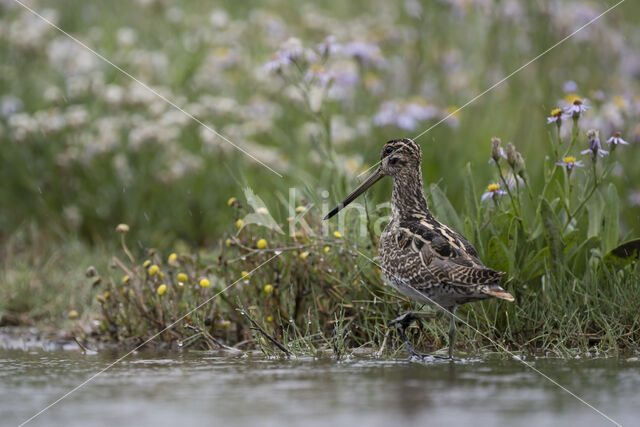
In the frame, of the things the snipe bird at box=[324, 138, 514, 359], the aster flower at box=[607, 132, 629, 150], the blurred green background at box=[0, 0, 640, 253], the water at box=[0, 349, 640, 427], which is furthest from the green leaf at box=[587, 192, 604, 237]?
the blurred green background at box=[0, 0, 640, 253]

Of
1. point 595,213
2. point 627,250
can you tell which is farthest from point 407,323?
point 595,213

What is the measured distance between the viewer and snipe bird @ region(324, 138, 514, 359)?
4359mm

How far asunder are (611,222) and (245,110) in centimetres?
451

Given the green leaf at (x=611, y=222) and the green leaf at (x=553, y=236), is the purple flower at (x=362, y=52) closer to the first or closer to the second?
the green leaf at (x=611, y=222)

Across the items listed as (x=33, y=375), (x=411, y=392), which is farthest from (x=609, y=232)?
(x=33, y=375)

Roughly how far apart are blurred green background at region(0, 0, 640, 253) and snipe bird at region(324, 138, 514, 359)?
6.15ft

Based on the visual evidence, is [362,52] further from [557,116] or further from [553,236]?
[553,236]

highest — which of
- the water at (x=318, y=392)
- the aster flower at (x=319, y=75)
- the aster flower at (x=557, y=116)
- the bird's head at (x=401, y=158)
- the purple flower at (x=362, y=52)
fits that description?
the purple flower at (x=362, y=52)

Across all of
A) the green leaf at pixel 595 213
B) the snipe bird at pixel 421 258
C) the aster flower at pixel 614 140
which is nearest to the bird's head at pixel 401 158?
the snipe bird at pixel 421 258

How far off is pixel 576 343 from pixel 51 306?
12.6ft

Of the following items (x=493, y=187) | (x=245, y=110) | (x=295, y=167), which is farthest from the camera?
(x=245, y=110)

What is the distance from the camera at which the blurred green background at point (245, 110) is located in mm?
8297

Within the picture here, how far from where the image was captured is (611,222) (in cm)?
538

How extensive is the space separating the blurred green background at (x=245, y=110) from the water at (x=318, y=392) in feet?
9.52
